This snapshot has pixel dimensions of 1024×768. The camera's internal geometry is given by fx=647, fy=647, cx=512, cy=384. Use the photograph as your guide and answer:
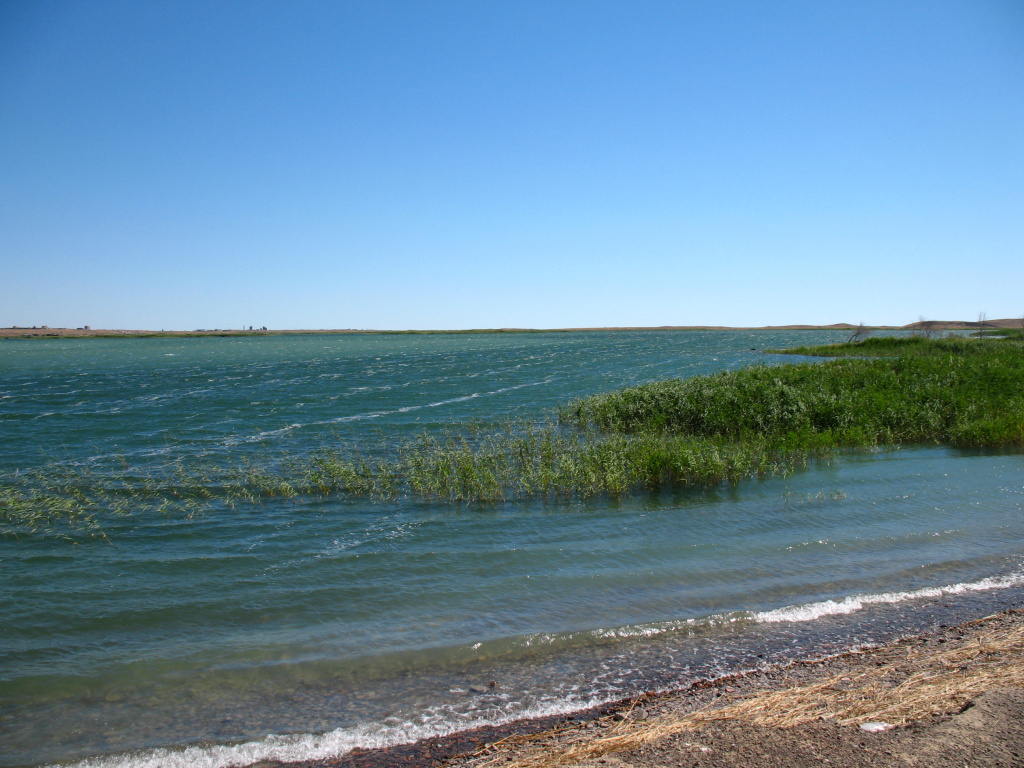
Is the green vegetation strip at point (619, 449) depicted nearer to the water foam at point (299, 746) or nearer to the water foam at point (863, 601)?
the water foam at point (863, 601)

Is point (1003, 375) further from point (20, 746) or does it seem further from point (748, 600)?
point (20, 746)

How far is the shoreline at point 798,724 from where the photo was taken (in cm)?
460

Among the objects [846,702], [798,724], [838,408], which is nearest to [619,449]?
[838,408]

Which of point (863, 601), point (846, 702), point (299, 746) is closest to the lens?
point (846, 702)

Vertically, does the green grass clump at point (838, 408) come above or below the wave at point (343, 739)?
above

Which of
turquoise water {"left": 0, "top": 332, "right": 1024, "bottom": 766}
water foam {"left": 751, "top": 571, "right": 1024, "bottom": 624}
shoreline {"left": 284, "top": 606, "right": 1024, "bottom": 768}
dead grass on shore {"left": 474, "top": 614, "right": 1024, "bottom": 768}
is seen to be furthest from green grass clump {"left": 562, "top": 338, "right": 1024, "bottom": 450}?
shoreline {"left": 284, "top": 606, "right": 1024, "bottom": 768}

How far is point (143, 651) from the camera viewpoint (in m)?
7.77

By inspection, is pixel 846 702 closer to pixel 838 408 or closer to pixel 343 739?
pixel 343 739

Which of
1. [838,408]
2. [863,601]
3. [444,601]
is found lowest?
[444,601]

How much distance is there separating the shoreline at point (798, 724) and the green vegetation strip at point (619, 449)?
8258 millimetres

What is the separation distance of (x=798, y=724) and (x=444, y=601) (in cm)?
498

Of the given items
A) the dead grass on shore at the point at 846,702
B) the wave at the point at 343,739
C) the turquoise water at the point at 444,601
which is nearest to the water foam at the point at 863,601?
the turquoise water at the point at 444,601

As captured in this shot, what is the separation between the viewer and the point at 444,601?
8.88m

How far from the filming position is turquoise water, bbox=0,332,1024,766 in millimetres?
6277
